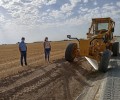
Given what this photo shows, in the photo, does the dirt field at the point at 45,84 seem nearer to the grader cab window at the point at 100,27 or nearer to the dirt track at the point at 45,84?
the dirt track at the point at 45,84

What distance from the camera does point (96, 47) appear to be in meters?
16.2

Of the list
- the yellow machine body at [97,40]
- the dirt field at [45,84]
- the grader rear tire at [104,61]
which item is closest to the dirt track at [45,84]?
the dirt field at [45,84]

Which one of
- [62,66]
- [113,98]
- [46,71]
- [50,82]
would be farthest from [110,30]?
[113,98]

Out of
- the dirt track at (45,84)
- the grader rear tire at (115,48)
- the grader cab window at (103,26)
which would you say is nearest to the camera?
the dirt track at (45,84)

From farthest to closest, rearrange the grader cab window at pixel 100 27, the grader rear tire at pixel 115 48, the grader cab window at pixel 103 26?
the grader rear tire at pixel 115 48 → the grader cab window at pixel 103 26 → the grader cab window at pixel 100 27

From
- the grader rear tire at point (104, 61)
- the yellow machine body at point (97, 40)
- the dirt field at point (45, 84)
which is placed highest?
the yellow machine body at point (97, 40)

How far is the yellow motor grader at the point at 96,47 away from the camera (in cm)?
1461

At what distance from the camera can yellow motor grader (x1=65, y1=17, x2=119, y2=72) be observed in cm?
1461

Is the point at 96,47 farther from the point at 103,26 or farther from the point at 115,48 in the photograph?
the point at 115,48

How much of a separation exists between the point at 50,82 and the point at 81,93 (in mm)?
1657

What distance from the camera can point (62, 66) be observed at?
52.3 ft

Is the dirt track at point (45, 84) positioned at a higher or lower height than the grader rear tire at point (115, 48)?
lower

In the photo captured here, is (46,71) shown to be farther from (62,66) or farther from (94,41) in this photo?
(94,41)

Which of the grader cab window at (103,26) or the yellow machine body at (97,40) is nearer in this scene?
the yellow machine body at (97,40)
